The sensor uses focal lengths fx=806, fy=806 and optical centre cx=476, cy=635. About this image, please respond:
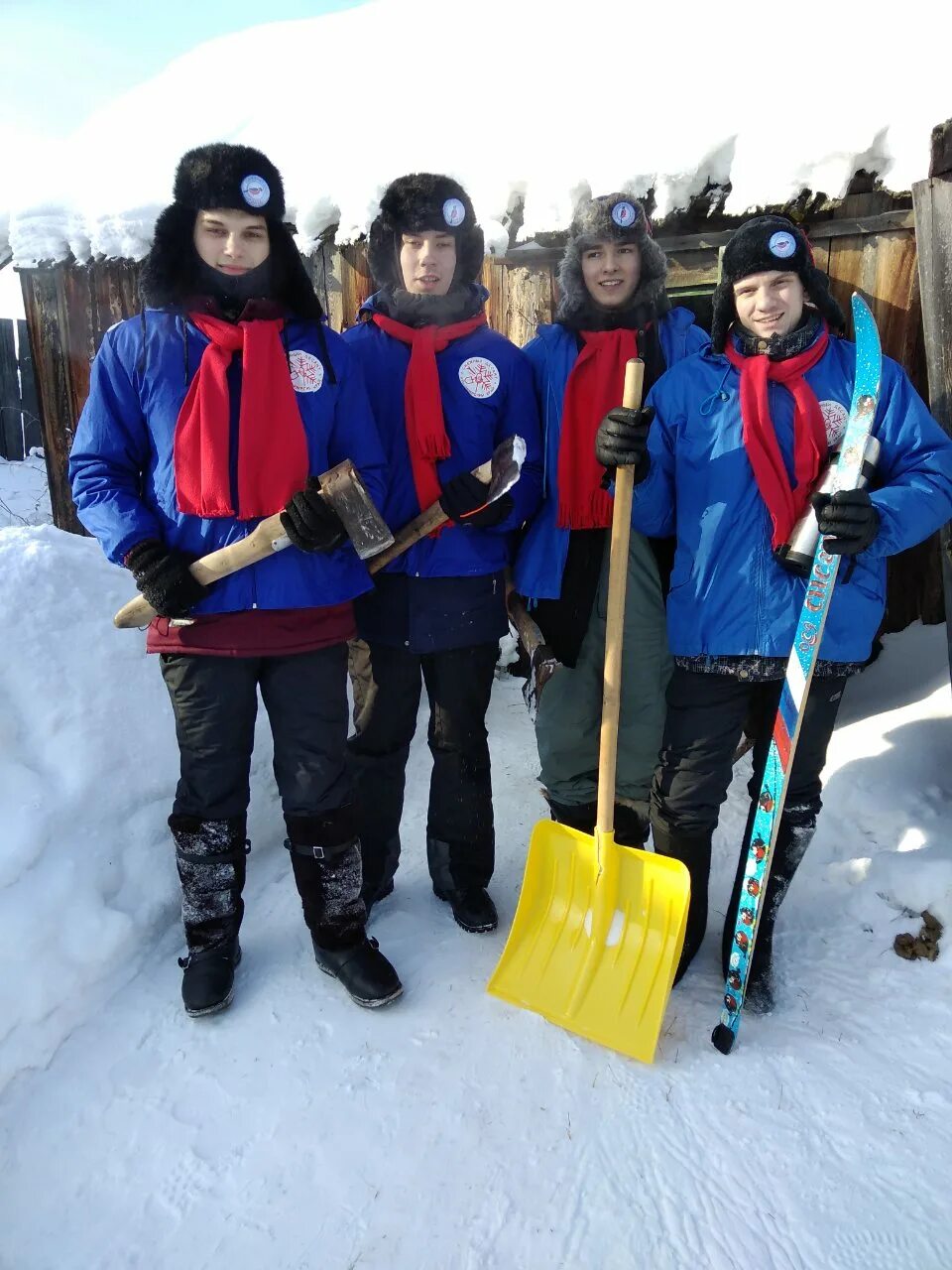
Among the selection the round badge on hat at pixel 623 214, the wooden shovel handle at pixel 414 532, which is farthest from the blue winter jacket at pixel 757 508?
the wooden shovel handle at pixel 414 532

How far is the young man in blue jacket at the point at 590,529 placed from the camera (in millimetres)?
2408

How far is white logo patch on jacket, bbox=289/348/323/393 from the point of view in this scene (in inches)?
84.0

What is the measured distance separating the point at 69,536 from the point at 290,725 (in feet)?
5.66

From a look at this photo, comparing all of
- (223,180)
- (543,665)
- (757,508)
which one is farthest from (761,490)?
(223,180)

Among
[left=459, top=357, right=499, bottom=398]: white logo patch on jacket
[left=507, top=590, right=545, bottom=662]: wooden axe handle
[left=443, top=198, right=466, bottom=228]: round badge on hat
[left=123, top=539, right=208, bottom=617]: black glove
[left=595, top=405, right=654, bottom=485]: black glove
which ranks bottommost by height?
[left=507, top=590, right=545, bottom=662]: wooden axe handle

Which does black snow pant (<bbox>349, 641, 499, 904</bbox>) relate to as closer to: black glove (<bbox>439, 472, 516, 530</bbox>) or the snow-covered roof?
black glove (<bbox>439, 472, 516, 530</bbox>)

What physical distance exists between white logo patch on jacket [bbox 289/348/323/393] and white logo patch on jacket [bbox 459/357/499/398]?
46 cm

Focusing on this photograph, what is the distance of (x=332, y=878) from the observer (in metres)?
2.35

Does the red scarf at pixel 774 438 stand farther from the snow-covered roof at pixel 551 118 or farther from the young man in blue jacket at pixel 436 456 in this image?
the snow-covered roof at pixel 551 118

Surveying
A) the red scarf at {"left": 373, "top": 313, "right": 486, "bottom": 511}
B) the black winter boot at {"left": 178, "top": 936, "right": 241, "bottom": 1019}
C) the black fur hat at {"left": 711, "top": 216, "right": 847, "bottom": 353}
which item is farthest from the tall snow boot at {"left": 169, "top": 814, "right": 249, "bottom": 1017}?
the black fur hat at {"left": 711, "top": 216, "right": 847, "bottom": 353}

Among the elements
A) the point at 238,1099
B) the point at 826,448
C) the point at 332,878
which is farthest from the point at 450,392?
the point at 238,1099

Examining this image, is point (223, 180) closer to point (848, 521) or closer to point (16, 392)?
point (848, 521)

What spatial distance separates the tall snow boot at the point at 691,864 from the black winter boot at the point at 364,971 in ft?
2.83

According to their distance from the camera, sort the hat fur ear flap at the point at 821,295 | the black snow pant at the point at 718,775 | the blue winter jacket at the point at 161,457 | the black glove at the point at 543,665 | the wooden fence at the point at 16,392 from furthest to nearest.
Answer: the wooden fence at the point at 16,392
the black glove at the point at 543,665
the black snow pant at the point at 718,775
the hat fur ear flap at the point at 821,295
the blue winter jacket at the point at 161,457
